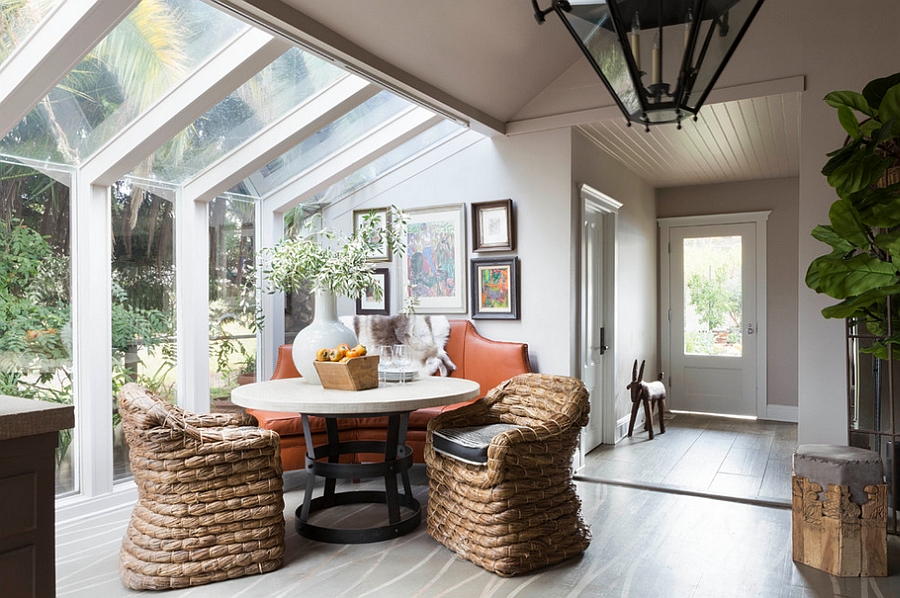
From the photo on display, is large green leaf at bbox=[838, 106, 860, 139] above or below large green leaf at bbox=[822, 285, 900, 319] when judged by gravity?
above

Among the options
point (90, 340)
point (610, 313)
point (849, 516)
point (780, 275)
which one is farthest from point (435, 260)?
point (780, 275)

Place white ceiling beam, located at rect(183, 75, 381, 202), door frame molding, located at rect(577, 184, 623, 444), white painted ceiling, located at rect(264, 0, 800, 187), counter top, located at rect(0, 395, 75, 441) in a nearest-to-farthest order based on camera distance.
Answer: counter top, located at rect(0, 395, 75, 441) → white painted ceiling, located at rect(264, 0, 800, 187) → white ceiling beam, located at rect(183, 75, 381, 202) → door frame molding, located at rect(577, 184, 623, 444)

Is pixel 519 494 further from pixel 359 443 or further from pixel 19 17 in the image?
pixel 19 17

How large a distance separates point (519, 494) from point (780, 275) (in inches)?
193

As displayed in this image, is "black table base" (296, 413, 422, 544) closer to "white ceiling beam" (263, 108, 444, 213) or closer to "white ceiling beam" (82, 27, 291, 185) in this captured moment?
"white ceiling beam" (82, 27, 291, 185)

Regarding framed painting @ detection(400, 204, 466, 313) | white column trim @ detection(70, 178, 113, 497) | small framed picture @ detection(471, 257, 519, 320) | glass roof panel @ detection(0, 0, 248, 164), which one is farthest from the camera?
framed painting @ detection(400, 204, 466, 313)

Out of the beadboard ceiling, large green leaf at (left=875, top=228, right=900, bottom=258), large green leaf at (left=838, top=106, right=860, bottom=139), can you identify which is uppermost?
the beadboard ceiling

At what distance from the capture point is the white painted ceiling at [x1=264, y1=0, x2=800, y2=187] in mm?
3328

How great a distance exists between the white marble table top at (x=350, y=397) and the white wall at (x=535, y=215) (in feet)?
4.01

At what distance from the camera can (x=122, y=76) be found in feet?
10.4

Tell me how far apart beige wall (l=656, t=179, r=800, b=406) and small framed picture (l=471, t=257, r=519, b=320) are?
3409mm

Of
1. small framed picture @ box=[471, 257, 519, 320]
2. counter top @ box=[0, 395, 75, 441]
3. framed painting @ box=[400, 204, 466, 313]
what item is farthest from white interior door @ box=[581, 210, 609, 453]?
counter top @ box=[0, 395, 75, 441]

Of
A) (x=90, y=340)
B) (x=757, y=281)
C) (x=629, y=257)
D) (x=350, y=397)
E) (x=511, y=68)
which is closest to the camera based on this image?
(x=350, y=397)

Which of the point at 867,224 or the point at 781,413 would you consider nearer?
the point at 867,224
